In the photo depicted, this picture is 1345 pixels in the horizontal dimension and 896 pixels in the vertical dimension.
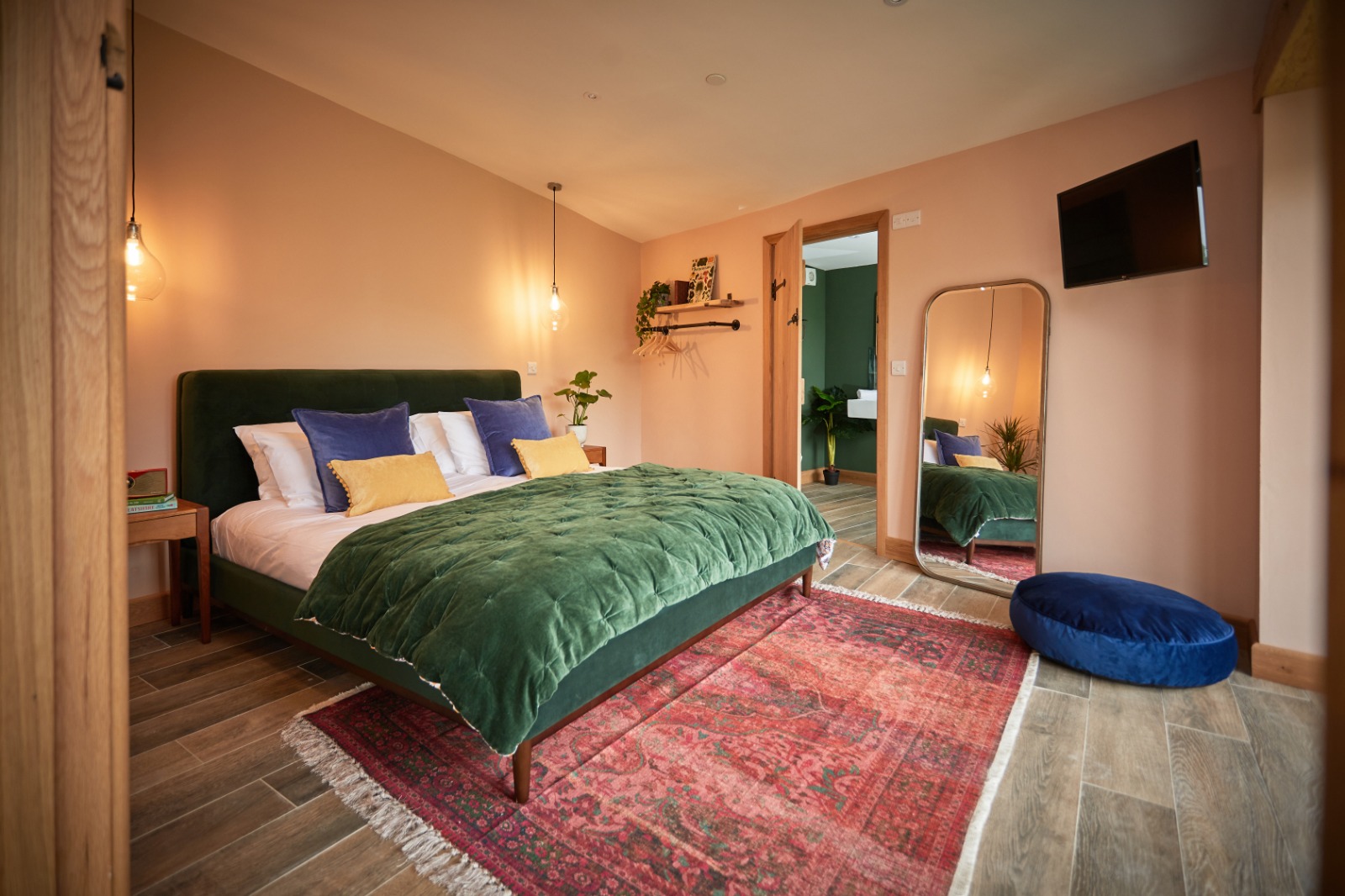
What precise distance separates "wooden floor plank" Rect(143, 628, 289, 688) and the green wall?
5576mm

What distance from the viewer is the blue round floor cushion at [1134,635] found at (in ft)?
7.20

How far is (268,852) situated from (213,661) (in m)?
1.36

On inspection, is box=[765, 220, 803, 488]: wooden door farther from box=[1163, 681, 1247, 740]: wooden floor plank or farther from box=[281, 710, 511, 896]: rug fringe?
box=[281, 710, 511, 896]: rug fringe

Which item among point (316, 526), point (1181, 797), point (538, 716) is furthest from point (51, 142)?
point (1181, 797)

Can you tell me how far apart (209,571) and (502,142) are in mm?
2929

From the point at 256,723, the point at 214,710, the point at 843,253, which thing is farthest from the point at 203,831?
the point at 843,253

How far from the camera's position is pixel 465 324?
13.8 feet

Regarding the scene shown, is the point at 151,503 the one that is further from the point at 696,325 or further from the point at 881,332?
the point at 881,332

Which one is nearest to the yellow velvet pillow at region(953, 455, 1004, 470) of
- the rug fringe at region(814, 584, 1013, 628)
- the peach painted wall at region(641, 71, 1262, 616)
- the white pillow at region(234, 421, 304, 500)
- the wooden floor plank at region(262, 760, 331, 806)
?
the peach painted wall at region(641, 71, 1262, 616)

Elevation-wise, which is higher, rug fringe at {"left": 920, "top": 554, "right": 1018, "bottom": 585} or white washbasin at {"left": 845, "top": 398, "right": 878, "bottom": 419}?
white washbasin at {"left": 845, "top": 398, "right": 878, "bottom": 419}

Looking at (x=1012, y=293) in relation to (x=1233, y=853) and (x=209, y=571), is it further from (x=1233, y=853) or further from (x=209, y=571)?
(x=209, y=571)

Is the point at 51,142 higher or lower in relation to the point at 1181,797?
higher

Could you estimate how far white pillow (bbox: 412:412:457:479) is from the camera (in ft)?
11.5

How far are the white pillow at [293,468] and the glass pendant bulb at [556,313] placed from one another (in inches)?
84.0
